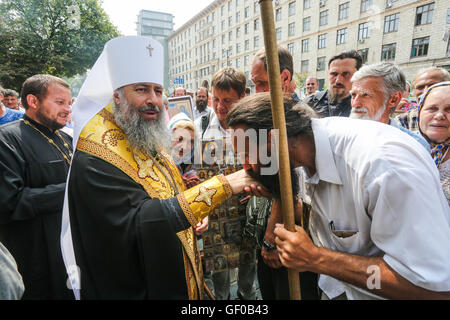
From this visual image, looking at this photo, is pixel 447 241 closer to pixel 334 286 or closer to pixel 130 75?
pixel 334 286

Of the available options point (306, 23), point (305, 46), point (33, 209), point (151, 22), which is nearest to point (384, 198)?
point (33, 209)

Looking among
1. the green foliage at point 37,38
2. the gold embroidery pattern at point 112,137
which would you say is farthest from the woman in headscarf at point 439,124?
the green foliage at point 37,38

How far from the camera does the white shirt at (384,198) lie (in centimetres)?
97

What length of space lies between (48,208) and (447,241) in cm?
306

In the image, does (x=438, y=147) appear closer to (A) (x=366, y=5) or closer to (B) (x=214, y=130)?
(B) (x=214, y=130)

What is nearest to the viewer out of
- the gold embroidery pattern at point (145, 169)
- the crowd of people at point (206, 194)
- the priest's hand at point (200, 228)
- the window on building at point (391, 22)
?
the crowd of people at point (206, 194)

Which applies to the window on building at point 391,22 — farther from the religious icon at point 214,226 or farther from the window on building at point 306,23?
the religious icon at point 214,226

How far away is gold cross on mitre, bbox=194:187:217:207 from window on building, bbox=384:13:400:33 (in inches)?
1145

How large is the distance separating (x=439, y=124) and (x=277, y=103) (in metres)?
1.97

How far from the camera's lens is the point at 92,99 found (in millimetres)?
1879

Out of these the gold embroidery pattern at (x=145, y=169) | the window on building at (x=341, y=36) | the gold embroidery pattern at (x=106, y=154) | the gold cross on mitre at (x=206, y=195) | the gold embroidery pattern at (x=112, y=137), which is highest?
the window on building at (x=341, y=36)

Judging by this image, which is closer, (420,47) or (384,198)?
(384,198)

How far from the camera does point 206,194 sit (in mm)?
1612
